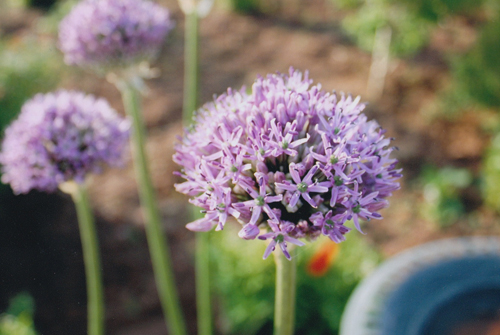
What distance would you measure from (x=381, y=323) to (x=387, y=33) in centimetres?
616

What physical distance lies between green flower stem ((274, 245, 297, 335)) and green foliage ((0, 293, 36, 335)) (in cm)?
237

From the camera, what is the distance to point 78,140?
7.51 ft

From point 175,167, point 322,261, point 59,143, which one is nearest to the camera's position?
point 59,143

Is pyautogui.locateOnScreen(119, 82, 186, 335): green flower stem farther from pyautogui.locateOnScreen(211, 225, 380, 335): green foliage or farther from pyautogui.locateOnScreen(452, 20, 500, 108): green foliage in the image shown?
pyautogui.locateOnScreen(452, 20, 500, 108): green foliage

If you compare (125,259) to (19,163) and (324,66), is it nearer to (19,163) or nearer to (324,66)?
(19,163)

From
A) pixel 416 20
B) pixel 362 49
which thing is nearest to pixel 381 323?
pixel 416 20

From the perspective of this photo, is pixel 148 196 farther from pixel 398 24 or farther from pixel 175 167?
pixel 398 24

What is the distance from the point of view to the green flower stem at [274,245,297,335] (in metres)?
1.50

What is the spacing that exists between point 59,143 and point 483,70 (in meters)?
5.68

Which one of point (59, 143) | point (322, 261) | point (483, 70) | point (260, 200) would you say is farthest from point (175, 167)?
point (260, 200)

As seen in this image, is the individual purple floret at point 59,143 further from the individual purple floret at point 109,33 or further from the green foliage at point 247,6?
the green foliage at point 247,6

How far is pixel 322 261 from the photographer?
11.5 ft

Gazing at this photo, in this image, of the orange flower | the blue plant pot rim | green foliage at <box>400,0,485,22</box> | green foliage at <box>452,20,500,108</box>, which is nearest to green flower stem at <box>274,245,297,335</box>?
the blue plant pot rim

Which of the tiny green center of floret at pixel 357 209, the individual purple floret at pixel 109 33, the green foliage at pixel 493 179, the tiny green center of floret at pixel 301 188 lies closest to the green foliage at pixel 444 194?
the green foliage at pixel 493 179
